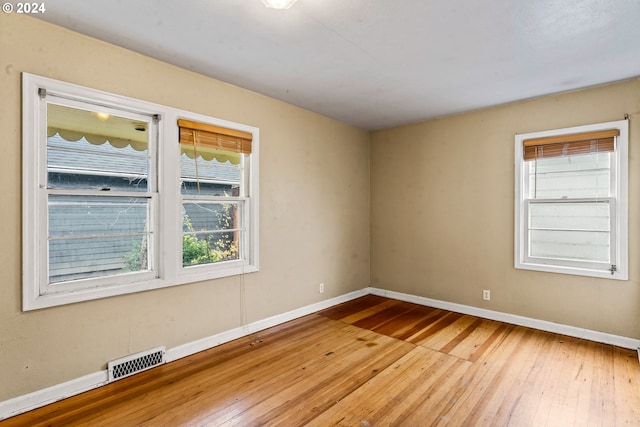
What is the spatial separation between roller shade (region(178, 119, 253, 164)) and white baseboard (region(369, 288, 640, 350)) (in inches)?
121

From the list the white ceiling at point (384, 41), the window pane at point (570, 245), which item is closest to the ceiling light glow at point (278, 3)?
the white ceiling at point (384, 41)

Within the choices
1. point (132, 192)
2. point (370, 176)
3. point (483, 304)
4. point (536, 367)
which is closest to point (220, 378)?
point (132, 192)

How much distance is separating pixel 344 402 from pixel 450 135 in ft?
11.4

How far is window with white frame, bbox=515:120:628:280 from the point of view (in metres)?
3.20

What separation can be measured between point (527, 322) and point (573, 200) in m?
1.44

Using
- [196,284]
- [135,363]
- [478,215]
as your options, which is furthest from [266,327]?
[478,215]

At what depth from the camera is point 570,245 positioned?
137 inches

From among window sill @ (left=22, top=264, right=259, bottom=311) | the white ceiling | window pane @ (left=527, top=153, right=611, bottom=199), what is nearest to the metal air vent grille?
window sill @ (left=22, top=264, right=259, bottom=311)

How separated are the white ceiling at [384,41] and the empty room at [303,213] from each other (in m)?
0.02

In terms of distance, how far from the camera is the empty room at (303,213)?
2.14m

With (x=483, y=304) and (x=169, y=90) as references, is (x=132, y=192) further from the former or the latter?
(x=483, y=304)

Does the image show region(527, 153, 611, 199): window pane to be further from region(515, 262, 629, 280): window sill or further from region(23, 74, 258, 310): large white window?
region(23, 74, 258, 310): large white window

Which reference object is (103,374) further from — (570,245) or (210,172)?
(570,245)

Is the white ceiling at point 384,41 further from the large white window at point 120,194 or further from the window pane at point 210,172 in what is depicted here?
the window pane at point 210,172
